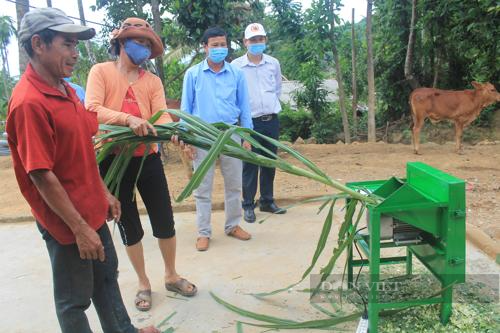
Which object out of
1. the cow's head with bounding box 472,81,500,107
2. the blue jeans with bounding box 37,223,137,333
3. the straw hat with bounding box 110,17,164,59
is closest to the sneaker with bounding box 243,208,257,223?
the straw hat with bounding box 110,17,164,59

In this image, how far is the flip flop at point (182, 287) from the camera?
2.96m

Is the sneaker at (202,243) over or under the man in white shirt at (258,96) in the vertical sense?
under

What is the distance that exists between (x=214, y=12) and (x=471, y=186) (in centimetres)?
383

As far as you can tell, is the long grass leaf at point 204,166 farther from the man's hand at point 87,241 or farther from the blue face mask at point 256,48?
the blue face mask at point 256,48

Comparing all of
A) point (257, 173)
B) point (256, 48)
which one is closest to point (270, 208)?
point (257, 173)

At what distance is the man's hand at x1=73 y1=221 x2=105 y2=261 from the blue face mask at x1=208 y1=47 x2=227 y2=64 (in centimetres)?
207

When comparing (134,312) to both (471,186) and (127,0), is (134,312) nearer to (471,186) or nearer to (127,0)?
(471,186)

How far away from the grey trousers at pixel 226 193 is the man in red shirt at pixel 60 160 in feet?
5.49

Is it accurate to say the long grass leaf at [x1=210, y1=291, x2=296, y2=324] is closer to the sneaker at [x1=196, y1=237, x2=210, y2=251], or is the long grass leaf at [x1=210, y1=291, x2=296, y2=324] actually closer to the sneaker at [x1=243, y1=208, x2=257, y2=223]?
the sneaker at [x1=196, y1=237, x2=210, y2=251]

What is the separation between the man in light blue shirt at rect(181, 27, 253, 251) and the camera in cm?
366

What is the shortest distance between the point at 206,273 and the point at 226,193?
773mm

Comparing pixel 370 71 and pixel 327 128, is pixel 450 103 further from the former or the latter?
pixel 327 128

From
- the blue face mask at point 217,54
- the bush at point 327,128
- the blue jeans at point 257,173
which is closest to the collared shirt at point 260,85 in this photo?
the blue jeans at point 257,173

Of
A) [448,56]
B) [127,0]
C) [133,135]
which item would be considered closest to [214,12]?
[127,0]
